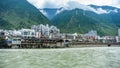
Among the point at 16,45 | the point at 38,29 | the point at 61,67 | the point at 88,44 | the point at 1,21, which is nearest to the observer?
the point at 61,67

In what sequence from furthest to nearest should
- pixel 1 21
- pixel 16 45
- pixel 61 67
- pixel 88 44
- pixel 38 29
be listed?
pixel 1 21 → pixel 38 29 → pixel 88 44 → pixel 16 45 → pixel 61 67

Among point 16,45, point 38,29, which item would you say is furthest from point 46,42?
point 38,29

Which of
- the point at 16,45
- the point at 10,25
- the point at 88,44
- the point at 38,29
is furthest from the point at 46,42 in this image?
the point at 10,25

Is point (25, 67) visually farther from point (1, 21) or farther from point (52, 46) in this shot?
point (1, 21)

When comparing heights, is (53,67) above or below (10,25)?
below

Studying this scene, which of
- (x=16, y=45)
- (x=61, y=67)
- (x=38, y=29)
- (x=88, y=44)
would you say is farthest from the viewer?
(x=38, y=29)

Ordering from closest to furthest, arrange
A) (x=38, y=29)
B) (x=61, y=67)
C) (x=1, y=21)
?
(x=61, y=67)
(x=38, y=29)
(x=1, y=21)

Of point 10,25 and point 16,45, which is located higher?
A: point 10,25

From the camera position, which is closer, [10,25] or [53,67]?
[53,67]

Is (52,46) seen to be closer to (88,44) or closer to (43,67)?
(88,44)
